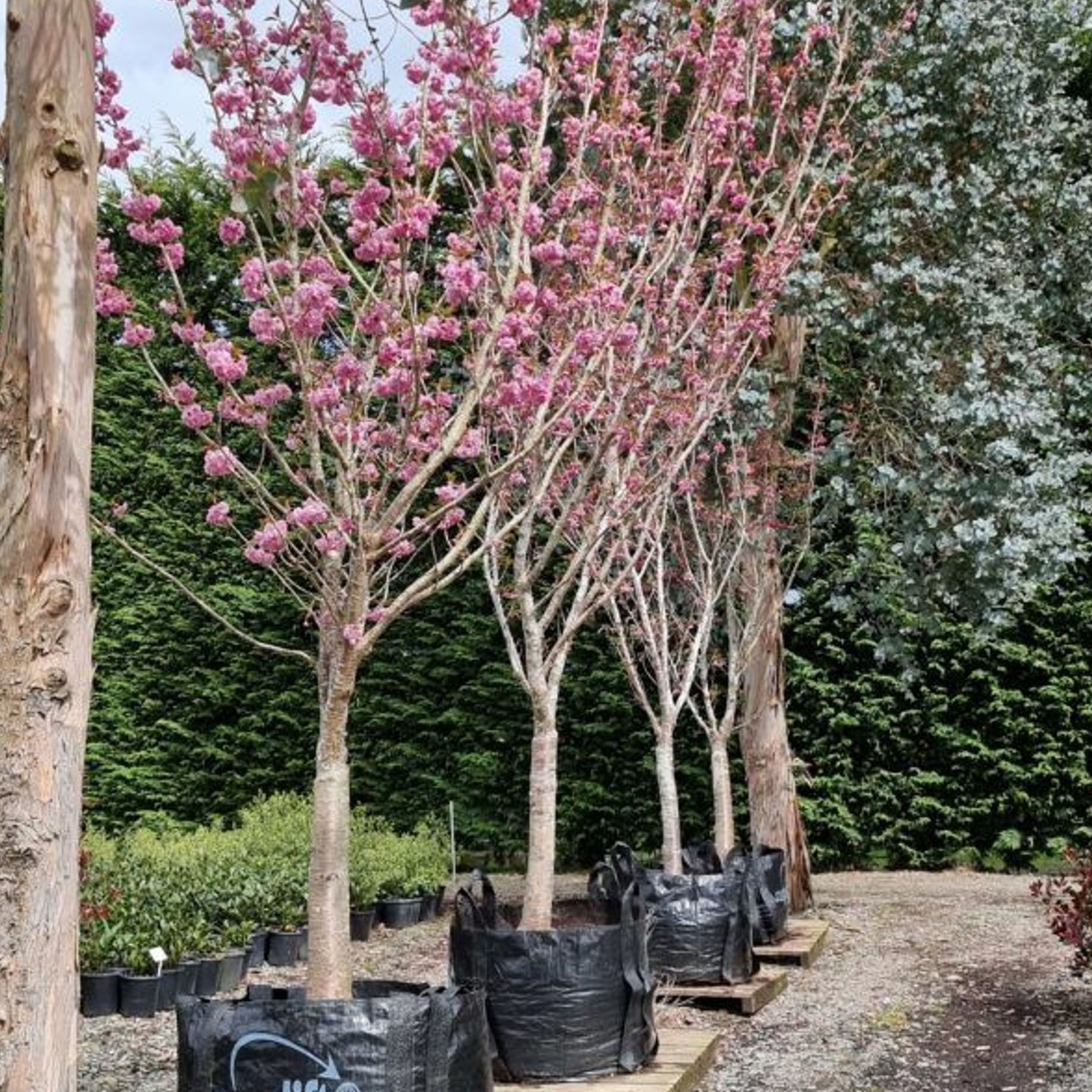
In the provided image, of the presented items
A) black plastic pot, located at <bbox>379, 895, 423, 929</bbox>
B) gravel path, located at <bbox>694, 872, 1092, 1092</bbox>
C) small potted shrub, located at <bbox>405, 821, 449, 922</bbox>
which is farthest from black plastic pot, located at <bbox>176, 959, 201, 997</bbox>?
small potted shrub, located at <bbox>405, 821, 449, 922</bbox>

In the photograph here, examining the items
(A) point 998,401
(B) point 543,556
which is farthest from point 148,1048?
(A) point 998,401

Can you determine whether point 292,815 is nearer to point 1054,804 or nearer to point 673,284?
point 673,284

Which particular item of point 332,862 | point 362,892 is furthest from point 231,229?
point 362,892

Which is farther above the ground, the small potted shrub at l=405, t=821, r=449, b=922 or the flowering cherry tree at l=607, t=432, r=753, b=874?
the flowering cherry tree at l=607, t=432, r=753, b=874

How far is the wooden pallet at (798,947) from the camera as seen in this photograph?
6.56m

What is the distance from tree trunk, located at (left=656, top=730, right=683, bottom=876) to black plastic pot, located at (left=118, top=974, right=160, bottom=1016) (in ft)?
7.41

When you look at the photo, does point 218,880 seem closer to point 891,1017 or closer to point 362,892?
point 362,892

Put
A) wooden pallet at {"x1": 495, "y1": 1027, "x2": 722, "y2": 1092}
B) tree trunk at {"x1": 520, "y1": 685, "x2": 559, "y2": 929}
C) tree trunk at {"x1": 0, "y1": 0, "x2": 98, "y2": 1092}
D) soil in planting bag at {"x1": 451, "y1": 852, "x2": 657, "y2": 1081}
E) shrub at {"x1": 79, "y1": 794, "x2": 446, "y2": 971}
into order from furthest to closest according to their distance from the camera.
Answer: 1. shrub at {"x1": 79, "y1": 794, "x2": 446, "y2": 971}
2. tree trunk at {"x1": 520, "y1": 685, "x2": 559, "y2": 929}
3. soil in planting bag at {"x1": 451, "y1": 852, "x2": 657, "y2": 1081}
4. wooden pallet at {"x1": 495, "y1": 1027, "x2": 722, "y2": 1092}
5. tree trunk at {"x1": 0, "y1": 0, "x2": 98, "y2": 1092}

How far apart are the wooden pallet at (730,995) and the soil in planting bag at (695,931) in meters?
0.06

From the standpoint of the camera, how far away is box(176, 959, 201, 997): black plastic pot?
18.6 ft

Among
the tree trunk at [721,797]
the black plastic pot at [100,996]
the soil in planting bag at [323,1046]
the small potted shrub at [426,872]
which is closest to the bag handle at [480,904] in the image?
Result: the soil in planting bag at [323,1046]

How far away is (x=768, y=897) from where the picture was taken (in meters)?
6.79

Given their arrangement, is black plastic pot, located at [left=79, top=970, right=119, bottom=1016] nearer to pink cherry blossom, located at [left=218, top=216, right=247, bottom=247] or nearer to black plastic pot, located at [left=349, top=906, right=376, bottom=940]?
black plastic pot, located at [left=349, top=906, right=376, bottom=940]

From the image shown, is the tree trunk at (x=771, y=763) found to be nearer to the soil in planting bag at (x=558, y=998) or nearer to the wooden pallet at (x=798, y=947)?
the wooden pallet at (x=798, y=947)
